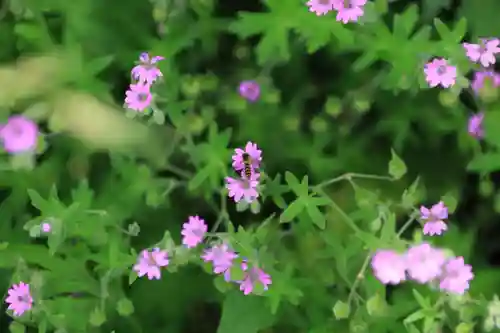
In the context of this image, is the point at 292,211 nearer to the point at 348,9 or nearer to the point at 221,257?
the point at 221,257

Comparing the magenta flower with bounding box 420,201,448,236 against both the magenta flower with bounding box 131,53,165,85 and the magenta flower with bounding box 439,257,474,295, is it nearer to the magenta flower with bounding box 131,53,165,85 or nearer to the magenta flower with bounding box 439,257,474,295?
the magenta flower with bounding box 439,257,474,295

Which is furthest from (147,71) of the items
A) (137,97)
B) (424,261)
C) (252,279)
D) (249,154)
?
(424,261)

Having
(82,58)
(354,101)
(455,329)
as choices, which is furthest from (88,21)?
(455,329)

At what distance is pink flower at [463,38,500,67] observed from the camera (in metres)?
0.84

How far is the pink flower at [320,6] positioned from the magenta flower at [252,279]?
0.93 ft

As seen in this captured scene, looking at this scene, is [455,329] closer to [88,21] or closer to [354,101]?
[354,101]

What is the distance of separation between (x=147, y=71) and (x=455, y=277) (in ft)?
1.27

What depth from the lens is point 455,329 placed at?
831 mm

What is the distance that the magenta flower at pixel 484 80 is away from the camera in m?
0.91

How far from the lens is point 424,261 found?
70 cm

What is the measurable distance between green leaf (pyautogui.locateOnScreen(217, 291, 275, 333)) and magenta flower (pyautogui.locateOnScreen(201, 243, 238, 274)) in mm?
79

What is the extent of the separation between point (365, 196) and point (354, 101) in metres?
0.15

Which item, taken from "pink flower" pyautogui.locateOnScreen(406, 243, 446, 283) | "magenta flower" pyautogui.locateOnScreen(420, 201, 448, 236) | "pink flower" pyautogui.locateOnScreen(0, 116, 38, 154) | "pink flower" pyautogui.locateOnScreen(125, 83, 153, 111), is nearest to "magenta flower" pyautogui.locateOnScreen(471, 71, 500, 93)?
"magenta flower" pyautogui.locateOnScreen(420, 201, 448, 236)

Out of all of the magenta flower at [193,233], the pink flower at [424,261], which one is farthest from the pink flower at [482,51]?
the magenta flower at [193,233]
